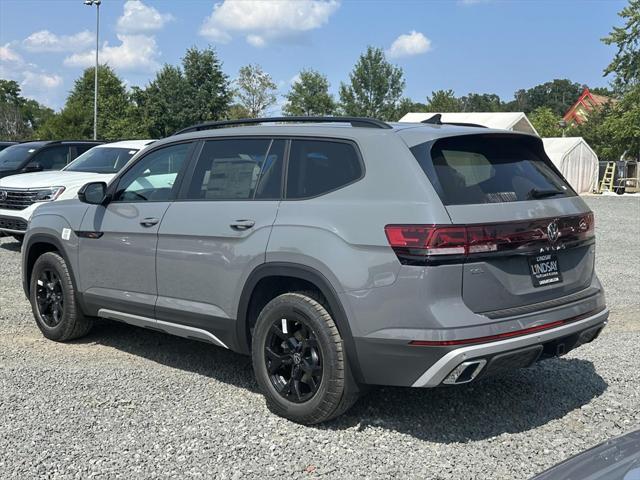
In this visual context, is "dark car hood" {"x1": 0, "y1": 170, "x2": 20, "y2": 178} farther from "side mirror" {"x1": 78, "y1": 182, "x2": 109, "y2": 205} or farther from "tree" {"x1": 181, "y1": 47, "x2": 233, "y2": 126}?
"tree" {"x1": 181, "y1": 47, "x2": 233, "y2": 126}

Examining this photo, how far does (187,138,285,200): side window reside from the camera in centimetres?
442

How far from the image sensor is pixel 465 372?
3.55 meters

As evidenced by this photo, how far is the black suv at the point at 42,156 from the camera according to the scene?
12.6 meters

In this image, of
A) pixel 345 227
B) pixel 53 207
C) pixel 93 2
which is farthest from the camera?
pixel 93 2

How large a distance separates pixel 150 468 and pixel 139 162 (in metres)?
2.69

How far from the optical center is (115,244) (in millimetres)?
5227

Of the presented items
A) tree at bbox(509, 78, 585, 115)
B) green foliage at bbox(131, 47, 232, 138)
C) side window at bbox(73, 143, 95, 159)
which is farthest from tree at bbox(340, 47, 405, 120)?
tree at bbox(509, 78, 585, 115)

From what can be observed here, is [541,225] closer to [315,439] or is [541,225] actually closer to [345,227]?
[345,227]

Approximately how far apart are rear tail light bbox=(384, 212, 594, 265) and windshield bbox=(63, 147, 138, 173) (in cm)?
852

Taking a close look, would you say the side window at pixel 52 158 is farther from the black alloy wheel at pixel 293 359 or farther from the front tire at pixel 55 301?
the black alloy wheel at pixel 293 359

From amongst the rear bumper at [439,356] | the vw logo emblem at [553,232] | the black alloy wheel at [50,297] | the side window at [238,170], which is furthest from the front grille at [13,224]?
the vw logo emblem at [553,232]

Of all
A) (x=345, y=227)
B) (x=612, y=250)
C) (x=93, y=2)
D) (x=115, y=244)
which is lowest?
(x=612, y=250)

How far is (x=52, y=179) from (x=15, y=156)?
3.21 metres

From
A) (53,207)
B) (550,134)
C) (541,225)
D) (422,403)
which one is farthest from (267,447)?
(550,134)
